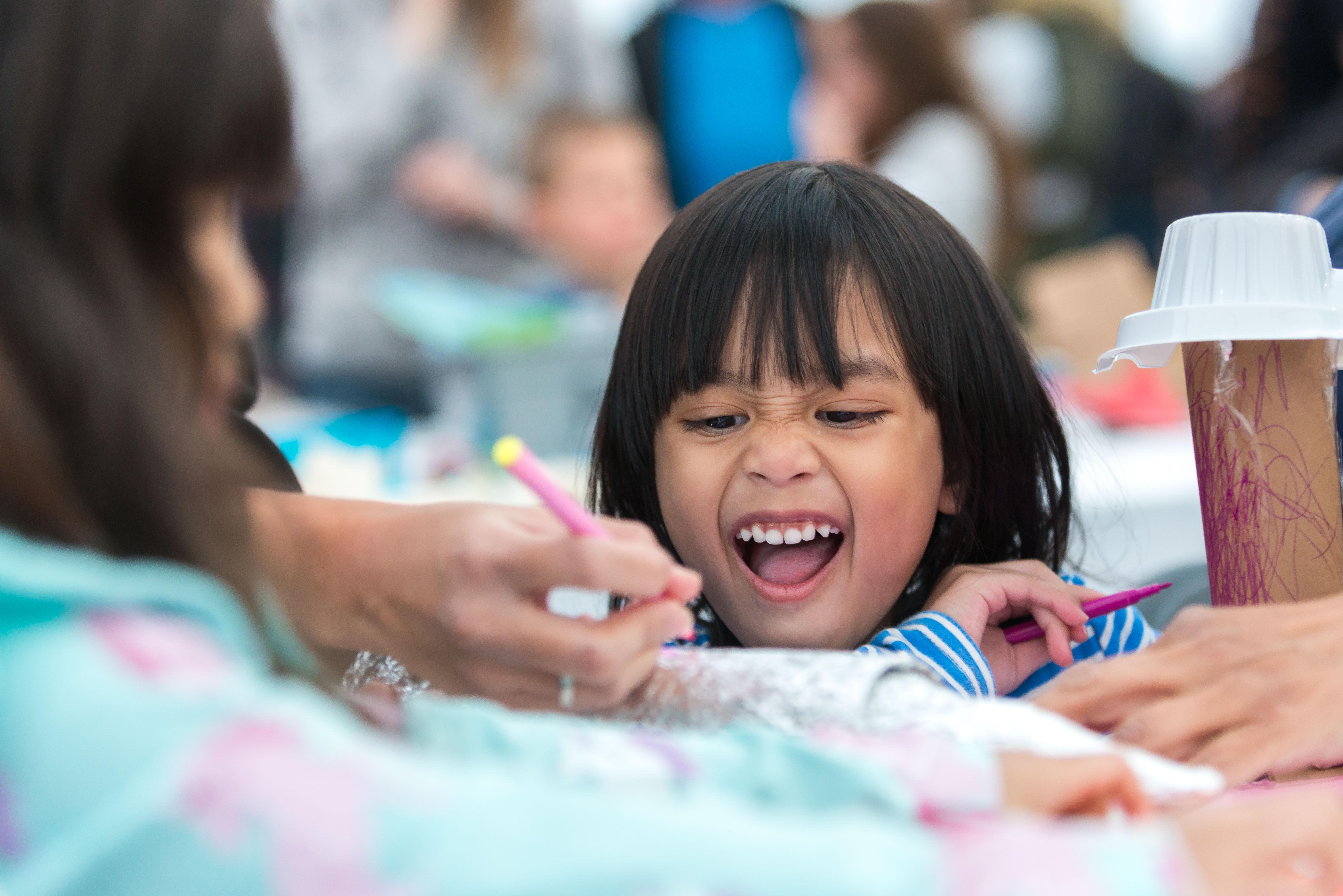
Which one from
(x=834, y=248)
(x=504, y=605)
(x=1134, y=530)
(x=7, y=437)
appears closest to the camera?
(x=7, y=437)

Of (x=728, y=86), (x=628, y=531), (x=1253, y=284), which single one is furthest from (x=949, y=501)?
(x=728, y=86)

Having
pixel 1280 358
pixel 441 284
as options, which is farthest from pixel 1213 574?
pixel 441 284

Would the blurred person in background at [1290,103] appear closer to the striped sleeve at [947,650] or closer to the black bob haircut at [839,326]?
the black bob haircut at [839,326]

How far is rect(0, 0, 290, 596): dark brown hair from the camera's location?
1.62ft

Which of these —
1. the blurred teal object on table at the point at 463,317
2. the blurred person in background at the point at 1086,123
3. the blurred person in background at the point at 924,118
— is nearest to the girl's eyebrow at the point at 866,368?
the blurred teal object on table at the point at 463,317

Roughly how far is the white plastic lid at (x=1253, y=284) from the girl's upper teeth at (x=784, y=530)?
32cm

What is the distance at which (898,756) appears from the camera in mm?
557

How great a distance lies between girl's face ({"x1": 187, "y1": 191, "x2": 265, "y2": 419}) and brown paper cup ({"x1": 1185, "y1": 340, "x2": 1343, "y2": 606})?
65 centimetres

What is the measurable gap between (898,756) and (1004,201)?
96.4 inches

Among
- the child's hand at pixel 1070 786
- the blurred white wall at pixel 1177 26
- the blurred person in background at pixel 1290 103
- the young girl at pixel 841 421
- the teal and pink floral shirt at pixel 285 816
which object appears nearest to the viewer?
the teal and pink floral shirt at pixel 285 816

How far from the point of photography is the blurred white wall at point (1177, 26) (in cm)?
390

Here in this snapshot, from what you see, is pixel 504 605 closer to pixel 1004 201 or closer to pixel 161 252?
pixel 161 252

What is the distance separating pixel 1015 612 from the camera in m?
0.99

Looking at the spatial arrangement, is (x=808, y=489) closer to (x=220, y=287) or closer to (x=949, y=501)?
(x=949, y=501)
